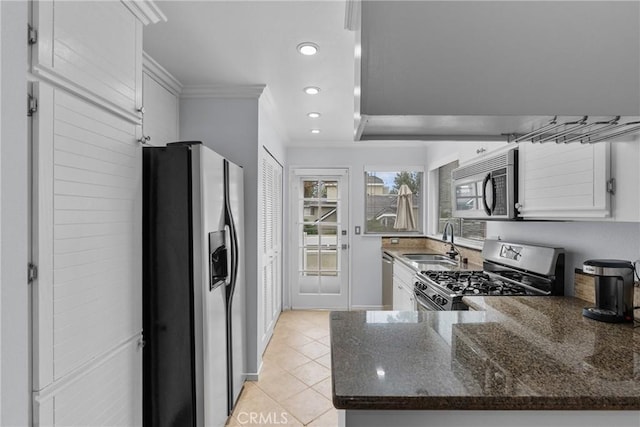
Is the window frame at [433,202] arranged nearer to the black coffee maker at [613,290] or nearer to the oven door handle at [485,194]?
the oven door handle at [485,194]

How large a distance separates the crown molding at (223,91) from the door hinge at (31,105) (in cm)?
177

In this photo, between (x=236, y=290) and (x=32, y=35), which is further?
(x=236, y=290)

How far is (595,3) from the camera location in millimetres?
930

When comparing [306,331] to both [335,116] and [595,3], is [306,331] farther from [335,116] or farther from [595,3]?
[595,3]

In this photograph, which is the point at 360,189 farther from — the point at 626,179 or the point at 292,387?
the point at 626,179

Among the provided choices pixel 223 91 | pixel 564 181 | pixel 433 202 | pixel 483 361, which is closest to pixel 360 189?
pixel 433 202

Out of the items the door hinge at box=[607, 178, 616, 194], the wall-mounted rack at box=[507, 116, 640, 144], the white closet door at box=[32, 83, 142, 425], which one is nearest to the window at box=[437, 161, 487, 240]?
the door hinge at box=[607, 178, 616, 194]

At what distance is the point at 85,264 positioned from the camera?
1234 mm

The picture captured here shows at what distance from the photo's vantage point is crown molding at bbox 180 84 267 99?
2.69 meters

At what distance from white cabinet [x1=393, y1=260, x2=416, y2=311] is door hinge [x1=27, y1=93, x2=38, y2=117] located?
272 cm

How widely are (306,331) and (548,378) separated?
10.4 feet

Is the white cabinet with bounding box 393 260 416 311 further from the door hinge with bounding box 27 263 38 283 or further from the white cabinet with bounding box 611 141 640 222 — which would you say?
the door hinge with bounding box 27 263 38 283

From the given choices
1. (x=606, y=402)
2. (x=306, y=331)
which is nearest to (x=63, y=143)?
(x=606, y=402)

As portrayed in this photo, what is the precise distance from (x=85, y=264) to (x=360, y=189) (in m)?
3.83
